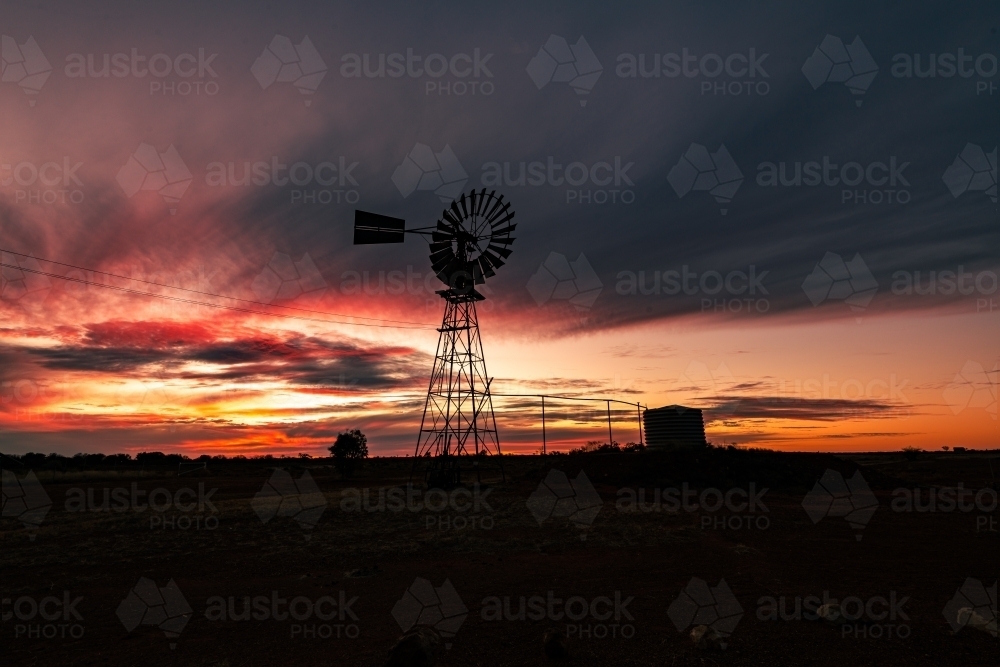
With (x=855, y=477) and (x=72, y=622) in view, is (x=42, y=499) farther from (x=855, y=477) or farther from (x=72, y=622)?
(x=855, y=477)

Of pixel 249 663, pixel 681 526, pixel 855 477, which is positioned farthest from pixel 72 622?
pixel 855 477

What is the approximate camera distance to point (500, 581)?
13.6 metres

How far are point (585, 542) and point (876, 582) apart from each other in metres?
7.46

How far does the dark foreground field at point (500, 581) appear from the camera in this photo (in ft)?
32.8

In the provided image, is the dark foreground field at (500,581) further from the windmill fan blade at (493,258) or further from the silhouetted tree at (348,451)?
the silhouetted tree at (348,451)

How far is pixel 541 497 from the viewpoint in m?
25.5

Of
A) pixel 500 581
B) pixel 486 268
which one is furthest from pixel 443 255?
pixel 500 581

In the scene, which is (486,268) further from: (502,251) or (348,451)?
(348,451)

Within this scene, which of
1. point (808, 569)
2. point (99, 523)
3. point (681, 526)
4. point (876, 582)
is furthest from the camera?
point (99, 523)

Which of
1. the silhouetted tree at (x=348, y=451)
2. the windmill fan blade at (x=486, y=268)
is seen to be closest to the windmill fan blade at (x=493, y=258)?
the windmill fan blade at (x=486, y=268)

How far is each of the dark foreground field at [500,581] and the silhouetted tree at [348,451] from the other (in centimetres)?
2601

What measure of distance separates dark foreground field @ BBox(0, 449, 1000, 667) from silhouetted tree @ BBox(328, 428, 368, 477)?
1024 inches

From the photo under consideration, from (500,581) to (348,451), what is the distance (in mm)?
41178

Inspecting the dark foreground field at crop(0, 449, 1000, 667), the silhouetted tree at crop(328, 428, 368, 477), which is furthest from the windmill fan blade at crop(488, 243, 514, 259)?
the silhouetted tree at crop(328, 428, 368, 477)
